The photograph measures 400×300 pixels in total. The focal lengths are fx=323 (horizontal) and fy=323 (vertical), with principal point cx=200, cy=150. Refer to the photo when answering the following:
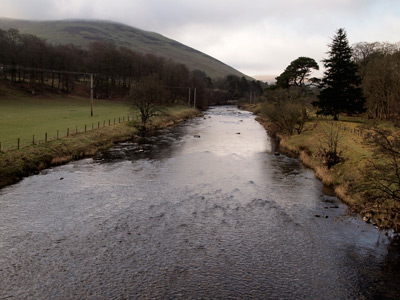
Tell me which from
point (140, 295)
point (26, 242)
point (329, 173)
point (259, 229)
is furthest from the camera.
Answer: point (329, 173)

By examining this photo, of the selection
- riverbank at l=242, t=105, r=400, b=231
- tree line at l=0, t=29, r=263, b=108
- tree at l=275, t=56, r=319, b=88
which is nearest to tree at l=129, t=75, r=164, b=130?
riverbank at l=242, t=105, r=400, b=231

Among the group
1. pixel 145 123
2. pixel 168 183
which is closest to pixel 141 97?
pixel 145 123

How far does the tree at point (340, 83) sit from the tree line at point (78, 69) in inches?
2036

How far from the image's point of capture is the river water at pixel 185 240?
13477mm

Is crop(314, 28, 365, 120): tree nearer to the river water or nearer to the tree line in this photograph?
the river water

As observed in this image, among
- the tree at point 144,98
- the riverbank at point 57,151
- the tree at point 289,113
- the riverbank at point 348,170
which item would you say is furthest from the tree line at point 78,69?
the riverbank at point 348,170

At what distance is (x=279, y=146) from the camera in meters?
47.9

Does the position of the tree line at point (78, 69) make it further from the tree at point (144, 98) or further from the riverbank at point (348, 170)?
the riverbank at point (348, 170)

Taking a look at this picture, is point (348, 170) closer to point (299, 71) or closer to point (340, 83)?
point (340, 83)

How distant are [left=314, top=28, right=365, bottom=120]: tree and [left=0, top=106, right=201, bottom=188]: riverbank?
119 ft

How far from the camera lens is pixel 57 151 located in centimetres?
3494

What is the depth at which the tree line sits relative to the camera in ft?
339

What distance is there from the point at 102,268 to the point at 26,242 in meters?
5.10

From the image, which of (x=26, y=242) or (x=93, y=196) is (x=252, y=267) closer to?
(x=26, y=242)
